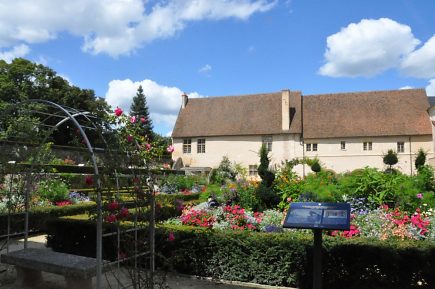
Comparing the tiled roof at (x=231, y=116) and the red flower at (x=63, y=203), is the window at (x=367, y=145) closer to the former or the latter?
the tiled roof at (x=231, y=116)

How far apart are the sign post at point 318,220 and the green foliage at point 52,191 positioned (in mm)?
8907

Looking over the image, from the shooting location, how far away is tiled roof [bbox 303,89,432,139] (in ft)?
103

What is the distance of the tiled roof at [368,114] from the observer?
3147cm

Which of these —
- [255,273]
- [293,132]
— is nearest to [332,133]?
[293,132]

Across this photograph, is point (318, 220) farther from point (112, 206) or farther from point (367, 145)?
point (367, 145)

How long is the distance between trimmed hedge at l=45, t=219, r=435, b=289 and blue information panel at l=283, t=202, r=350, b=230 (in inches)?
48.8

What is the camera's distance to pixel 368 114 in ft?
108

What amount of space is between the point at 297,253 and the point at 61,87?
3698 cm

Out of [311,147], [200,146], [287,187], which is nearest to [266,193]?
[287,187]

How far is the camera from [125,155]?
3.93 meters

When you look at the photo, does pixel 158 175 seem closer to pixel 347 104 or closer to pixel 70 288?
pixel 70 288

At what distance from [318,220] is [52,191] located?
9.69 metres

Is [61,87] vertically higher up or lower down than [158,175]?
higher up

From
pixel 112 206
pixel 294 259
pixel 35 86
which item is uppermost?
pixel 35 86
